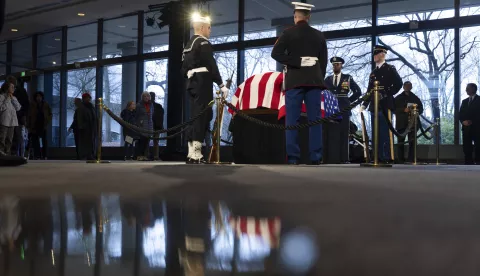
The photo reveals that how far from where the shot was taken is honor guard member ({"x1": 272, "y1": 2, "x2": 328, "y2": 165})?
4391 mm

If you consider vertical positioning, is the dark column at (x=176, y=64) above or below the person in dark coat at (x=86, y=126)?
above

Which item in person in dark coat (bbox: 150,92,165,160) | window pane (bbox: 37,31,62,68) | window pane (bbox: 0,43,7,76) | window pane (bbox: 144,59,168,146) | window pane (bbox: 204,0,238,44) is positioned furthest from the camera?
window pane (bbox: 0,43,7,76)

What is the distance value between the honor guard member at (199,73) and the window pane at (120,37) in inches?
313

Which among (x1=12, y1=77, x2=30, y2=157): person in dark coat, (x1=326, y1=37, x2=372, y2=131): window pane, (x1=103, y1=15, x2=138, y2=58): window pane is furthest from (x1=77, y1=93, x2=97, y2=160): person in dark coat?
(x1=326, y1=37, x2=372, y2=131): window pane

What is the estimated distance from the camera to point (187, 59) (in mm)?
4711

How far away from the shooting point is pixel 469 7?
8594 millimetres

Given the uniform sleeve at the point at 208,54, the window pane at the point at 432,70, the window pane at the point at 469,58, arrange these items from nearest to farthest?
the uniform sleeve at the point at 208,54 < the window pane at the point at 469,58 < the window pane at the point at 432,70

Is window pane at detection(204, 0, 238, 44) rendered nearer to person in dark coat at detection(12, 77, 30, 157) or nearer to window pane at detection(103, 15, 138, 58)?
window pane at detection(103, 15, 138, 58)

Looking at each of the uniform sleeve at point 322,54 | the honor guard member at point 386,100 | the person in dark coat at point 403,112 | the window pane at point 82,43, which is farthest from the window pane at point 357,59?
the window pane at point 82,43

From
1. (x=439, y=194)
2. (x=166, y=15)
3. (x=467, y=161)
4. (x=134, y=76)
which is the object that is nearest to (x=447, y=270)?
(x=439, y=194)

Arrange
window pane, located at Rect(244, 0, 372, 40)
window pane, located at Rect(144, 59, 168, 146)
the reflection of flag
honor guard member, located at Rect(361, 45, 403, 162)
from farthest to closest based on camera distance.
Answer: window pane, located at Rect(144, 59, 168, 146), window pane, located at Rect(244, 0, 372, 40), honor guard member, located at Rect(361, 45, 403, 162), the reflection of flag

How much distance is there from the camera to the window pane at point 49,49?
14102mm

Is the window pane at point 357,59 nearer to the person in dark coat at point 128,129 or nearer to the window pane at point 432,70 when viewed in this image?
the window pane at point 432,70

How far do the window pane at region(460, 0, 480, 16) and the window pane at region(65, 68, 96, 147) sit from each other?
27.9ft
